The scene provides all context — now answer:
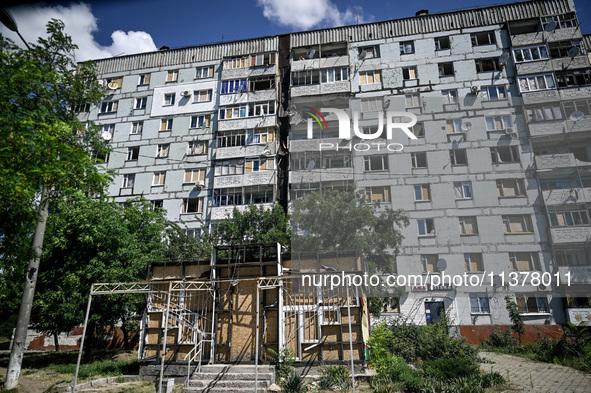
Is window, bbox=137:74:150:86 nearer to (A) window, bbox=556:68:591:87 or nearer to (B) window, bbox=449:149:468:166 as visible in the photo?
(B) window, bbox=449:149:468:166

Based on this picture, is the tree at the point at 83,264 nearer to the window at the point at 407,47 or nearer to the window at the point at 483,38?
the window at the point at 407,47

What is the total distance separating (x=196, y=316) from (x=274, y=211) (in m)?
10.2

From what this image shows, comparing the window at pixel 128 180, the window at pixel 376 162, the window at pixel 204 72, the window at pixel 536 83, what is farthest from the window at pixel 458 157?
the window at pixel 128 180

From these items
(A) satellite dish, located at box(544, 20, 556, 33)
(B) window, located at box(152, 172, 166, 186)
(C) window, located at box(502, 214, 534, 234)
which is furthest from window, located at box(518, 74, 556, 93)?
(B) window, located at box(152, 172, 166, 186)

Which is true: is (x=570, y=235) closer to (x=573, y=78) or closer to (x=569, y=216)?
(x=569, y=216)

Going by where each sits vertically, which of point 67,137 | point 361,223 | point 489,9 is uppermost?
point 489,9

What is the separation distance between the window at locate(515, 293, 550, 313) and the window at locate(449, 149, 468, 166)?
9.44 meters

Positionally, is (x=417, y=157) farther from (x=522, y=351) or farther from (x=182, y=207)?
(x=182, y=207)

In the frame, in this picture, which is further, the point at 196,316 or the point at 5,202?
the point at 196,316

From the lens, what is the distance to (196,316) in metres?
15.7

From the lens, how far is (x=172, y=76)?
3516cm

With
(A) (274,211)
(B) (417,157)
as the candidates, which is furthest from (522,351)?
(A) (274,211)

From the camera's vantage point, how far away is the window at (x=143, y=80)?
116ft

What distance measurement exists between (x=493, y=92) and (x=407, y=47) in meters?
8.27
